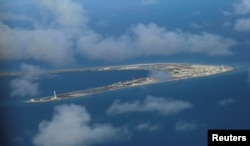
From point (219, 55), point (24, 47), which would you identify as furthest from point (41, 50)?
point (219, 55)

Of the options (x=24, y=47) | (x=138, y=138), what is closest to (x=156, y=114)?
(x=138, y=138)

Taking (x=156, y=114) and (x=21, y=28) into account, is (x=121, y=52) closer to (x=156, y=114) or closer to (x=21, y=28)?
(x=156, y=114)

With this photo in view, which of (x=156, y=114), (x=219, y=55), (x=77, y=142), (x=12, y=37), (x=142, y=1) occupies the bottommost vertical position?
(x=77, y=142)

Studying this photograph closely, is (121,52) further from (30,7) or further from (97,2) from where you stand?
(30,7)

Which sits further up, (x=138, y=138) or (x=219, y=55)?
(x=219, y=55)

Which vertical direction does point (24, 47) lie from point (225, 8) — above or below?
below

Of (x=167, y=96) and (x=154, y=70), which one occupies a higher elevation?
(x=154, y=70)
